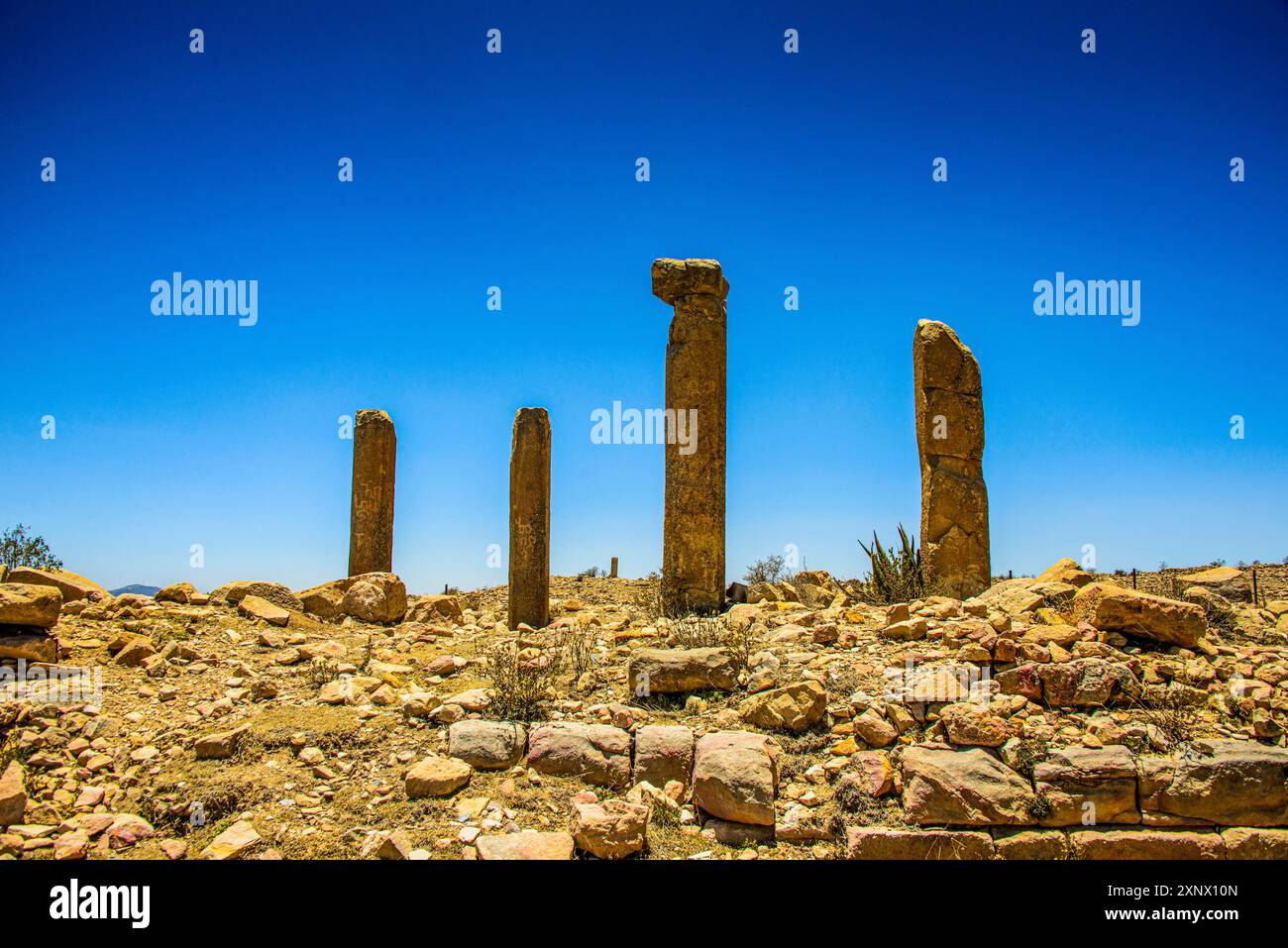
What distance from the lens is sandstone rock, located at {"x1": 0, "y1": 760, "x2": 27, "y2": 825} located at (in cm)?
529

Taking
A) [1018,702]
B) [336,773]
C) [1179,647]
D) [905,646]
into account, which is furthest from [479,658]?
[1179,647]

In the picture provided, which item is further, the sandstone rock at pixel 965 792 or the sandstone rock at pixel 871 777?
the sandstone rock at pixel 871 777

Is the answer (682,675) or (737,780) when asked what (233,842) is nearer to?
(737,780)

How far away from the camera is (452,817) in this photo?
563cm

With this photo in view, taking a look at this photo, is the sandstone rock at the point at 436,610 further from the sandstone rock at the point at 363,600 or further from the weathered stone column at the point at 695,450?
the weathered stone column at the point at 695,450

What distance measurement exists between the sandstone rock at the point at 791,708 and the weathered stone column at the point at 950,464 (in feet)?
16.5

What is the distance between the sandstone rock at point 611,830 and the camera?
5121 mm

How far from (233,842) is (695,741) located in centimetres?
320

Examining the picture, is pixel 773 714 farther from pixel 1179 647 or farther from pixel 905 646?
pixel 1179 647

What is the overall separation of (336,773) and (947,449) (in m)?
8.62

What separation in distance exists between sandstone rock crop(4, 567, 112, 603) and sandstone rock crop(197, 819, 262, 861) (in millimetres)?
4883

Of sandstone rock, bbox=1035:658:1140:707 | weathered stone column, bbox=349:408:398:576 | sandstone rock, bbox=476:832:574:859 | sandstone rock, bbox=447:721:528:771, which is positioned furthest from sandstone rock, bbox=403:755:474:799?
weathered stone column, bbox=349:408:398:576

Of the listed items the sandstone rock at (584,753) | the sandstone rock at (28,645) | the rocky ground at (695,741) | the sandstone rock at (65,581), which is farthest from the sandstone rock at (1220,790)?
the sandstone rock at (65,581)
